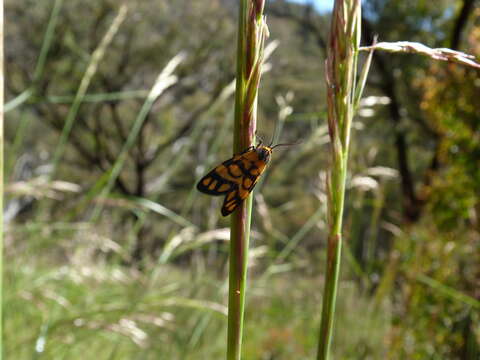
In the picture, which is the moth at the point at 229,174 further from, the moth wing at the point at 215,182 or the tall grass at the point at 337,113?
the tall grass at the point at 337,113

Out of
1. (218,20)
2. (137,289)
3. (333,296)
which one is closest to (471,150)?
(137,289)

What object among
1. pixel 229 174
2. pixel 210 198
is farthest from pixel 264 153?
pixel 210 198

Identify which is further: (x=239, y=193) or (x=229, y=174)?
(x=229, y=174)

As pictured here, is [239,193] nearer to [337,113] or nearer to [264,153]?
[337,113]

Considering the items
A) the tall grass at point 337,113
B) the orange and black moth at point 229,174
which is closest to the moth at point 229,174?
the orange and black moth at point 229,174

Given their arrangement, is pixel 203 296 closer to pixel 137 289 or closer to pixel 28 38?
pixel 137 289

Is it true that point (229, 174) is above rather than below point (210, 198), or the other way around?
above

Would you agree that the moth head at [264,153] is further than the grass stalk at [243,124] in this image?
Yes
